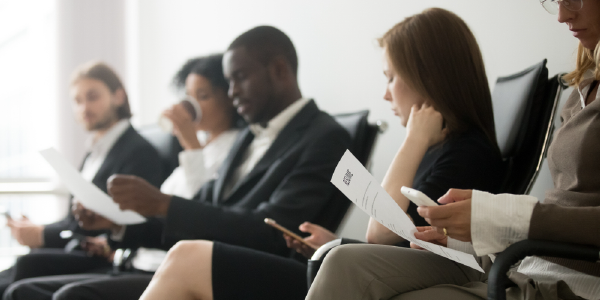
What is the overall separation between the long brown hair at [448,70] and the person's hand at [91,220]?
1.35 metres

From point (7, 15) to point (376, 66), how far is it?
297cm

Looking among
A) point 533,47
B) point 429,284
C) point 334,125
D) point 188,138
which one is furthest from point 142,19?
point 429,284

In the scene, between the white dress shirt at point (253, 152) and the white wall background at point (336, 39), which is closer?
the white wall background at point (336, 39)

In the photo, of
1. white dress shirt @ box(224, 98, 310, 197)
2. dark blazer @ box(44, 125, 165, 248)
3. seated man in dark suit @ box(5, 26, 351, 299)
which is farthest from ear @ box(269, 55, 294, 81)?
dark blazer @ box(44, 125, 165, 248)

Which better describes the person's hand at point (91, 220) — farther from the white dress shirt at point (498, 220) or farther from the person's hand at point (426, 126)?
the white dress shirt at point (498, 220)

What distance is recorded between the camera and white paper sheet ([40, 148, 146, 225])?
171 centimetres

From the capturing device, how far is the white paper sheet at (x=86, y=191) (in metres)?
1.71

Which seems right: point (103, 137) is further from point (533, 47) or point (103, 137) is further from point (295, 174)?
point (533, 47)

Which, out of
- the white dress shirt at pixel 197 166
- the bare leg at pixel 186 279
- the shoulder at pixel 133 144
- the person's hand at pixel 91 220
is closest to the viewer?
the bare leg at pixel 186 279

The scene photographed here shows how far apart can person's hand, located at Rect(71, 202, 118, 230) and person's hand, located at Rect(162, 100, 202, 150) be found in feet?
1.45

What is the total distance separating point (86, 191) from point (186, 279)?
75 centimetres

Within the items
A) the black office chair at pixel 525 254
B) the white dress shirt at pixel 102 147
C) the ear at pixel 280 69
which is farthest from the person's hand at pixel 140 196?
the black office chair at pixel 525 254

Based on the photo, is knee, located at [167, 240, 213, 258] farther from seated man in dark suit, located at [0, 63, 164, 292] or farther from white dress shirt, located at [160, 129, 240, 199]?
seated man in dark suit, located at [0, 63, 164, 292]

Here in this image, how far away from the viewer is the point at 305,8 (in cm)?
264
